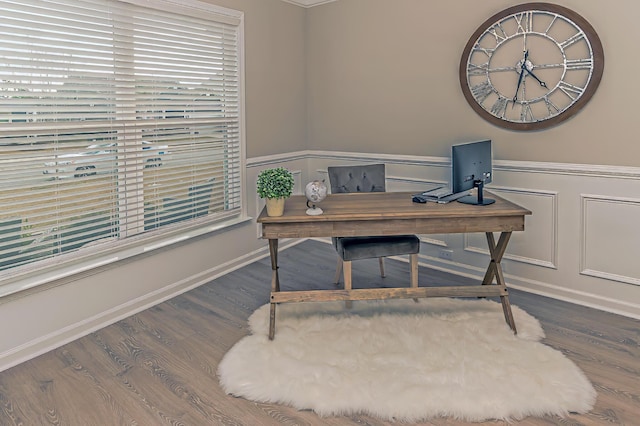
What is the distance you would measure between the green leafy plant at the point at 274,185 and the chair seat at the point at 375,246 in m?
0.58

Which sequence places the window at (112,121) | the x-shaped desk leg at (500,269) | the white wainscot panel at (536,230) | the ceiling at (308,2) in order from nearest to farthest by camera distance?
the window at (112,121) < the x-shaped desk leg at (500,269) < the white wainscot panel at (536,230) < the ceiling at (308,2)

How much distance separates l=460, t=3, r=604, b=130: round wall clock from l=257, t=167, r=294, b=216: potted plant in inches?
71.3

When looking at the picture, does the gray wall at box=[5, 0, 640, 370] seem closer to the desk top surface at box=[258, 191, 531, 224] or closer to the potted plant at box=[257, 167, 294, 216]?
the desk top surface at box=[258, 191, 531, 224]

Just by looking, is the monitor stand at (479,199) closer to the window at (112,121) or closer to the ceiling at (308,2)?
the window at (112,121)

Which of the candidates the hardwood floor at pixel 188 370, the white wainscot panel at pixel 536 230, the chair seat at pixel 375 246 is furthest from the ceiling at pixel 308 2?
the hardwood floor at pixel 188 370

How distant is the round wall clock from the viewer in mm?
3033

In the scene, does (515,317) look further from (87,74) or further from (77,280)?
(87,74)

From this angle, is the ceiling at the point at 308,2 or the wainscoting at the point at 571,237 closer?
the wainscoting at the point at 571,237

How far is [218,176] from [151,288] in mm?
1070

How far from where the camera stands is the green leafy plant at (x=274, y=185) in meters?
→ 2.64

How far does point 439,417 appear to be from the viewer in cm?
199

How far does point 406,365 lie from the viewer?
2371mm

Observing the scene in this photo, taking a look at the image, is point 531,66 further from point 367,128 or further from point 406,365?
point 406,365

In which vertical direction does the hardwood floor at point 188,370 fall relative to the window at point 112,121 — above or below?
below
